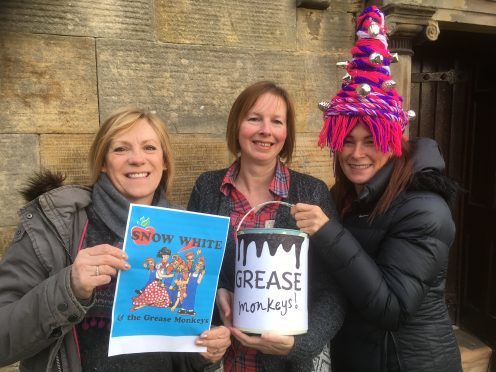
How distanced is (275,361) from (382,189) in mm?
727

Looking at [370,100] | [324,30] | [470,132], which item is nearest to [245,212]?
[370,100]

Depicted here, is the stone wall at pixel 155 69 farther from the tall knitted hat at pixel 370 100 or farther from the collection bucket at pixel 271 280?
the collection bucket at pixel 271 280

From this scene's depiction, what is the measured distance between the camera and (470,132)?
3486 millimetres

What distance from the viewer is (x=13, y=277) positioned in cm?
116

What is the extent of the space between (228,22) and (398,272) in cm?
178

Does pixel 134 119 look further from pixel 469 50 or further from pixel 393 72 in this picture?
pixel 469 50

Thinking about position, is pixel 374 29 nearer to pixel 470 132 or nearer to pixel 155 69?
pixel 155 69

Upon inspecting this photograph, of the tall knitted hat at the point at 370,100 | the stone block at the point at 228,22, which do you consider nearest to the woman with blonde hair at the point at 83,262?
the tall knitted hat at the point at 370,100

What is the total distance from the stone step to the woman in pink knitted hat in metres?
2.24

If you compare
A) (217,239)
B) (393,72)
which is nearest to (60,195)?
(217,239)

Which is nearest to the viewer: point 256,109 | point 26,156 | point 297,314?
point 297,314

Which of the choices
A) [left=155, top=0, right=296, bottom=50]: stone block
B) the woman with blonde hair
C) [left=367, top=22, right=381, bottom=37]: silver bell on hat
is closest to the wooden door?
[left=155, top=0, right=296, bottom=50]: stone block

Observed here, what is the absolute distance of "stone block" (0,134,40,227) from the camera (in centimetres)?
208

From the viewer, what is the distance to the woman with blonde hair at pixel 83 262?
1090 mm
